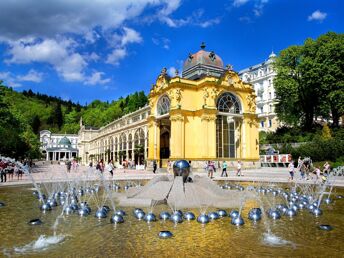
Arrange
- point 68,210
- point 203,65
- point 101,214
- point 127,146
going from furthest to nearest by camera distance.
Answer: point 127,146 → point 203,65 → point 68,210 → point 101,214

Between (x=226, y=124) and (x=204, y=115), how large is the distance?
16.0 ft

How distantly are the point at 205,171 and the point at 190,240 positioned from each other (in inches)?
1217

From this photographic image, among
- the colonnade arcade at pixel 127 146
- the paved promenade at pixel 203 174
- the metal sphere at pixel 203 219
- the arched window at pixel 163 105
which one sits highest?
the arched window at pixel 163 105

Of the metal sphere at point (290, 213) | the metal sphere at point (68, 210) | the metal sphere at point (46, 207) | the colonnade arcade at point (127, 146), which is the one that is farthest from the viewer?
the colonnade arcade at point (127, 146)

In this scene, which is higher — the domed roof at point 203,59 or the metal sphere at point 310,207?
the domed roof at point 203,59

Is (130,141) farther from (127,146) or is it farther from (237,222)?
(237,222)

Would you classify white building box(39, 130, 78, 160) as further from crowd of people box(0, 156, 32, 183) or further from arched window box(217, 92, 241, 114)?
arched window box(217, 92, 241, 114)

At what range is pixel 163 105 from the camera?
44.0 meters

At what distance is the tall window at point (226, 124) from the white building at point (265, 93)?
4605cm

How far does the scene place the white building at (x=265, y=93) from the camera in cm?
8800

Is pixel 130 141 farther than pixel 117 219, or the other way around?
pixel 130 141

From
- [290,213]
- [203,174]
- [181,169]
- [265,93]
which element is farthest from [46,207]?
[265,93]

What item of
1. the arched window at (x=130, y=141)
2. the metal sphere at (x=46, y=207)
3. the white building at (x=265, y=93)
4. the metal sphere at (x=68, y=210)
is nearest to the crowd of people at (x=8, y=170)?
the metal sphere at (x=46, y=207)

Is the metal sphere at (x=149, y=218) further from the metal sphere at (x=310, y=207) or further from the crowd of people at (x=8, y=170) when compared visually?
the crowd of people at (x=8, y=170)
